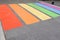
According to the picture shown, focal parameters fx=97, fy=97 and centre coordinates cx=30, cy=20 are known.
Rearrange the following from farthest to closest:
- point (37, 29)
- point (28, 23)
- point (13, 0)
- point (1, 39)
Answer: point (13, 0) < point (28, 23) < point (37, 29) < point (1, 39)

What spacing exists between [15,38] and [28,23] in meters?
0.49

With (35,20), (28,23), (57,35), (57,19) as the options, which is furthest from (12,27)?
(57,19)

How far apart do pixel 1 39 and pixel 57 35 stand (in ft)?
2.29

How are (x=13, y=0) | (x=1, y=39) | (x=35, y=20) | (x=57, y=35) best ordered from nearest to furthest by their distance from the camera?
(x=1, y=39), (x=57, y=35), (x=35, y=20), (x=13, y=0)

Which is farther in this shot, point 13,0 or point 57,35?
point 13,0

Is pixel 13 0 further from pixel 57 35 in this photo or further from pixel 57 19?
pixel 57 35

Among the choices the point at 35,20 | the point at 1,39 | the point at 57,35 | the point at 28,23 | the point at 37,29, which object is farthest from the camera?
the point at 35,20

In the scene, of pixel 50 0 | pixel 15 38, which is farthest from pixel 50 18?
pixel 50 0

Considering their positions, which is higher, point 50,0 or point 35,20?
point 35,20

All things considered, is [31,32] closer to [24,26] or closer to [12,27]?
[24,26]

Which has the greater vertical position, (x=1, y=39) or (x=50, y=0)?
(x=1, y=39)

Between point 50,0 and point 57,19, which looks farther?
point 50,0

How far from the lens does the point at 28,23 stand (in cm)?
159

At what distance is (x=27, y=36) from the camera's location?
1206 mm
